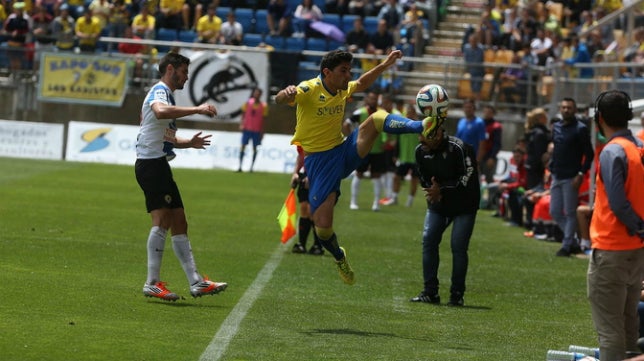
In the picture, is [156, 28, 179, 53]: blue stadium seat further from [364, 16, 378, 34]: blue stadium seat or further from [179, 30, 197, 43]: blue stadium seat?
[364, 16, 378, 34]: blue stadium seat

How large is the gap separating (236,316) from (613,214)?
417cm

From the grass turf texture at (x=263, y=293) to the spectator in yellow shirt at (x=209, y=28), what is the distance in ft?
46.4

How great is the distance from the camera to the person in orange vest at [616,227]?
24.8ft

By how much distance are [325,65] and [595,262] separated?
4.57 meters

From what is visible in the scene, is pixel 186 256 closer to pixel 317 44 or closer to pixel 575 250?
pixel 575 250

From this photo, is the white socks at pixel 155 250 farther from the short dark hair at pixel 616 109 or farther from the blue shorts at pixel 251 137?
the blue shorts at pixel 251 137

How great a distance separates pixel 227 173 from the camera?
102ft

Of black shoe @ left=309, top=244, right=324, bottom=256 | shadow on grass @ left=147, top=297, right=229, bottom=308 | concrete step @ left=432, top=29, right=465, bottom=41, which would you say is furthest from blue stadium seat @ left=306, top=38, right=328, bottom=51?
shadow on grass @ left=147, top=297, right=229, bottom=308

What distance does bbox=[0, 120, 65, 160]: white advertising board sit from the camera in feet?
109

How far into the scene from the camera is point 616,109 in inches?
303

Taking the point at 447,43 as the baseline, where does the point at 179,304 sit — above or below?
below

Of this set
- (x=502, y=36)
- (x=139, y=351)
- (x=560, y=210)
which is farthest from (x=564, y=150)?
(x=502, y=36)

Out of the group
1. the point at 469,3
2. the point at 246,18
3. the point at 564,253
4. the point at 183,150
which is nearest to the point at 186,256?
the point at 564,253

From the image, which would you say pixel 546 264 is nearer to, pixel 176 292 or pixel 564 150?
pixel 564 150
